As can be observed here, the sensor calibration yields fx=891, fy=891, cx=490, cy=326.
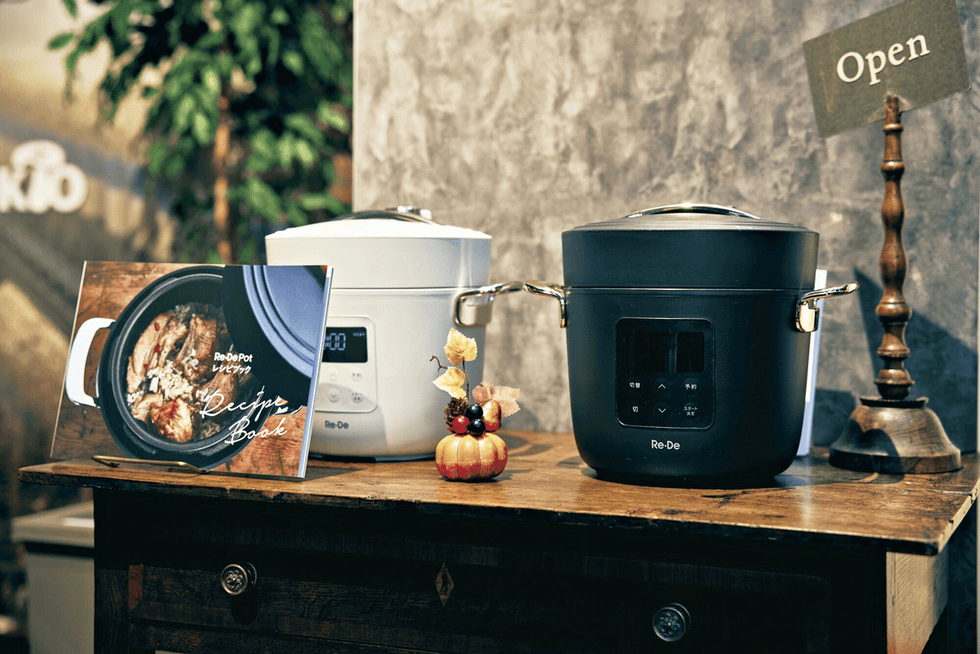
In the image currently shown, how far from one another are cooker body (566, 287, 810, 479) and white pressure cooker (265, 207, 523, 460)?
0.76 ft

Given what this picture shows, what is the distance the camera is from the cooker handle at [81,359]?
1.10m

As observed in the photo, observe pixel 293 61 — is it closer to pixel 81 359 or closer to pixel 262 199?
pixel 262 199

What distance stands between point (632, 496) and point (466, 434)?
0.21 meters

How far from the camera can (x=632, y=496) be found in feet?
3.01

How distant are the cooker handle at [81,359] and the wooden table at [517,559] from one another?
0.09 metres

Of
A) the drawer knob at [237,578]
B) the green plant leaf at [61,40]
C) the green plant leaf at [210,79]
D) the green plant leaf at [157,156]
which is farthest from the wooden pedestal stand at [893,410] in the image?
the green plant leaf at [61,40]

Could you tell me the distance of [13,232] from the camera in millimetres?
2797

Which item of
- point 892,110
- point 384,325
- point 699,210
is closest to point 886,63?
point 892,110

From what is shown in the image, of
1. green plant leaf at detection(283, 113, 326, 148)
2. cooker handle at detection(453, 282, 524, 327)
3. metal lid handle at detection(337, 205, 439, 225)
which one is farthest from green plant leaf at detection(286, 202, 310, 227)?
cooker handle at detection(453, 282, 524, 327)

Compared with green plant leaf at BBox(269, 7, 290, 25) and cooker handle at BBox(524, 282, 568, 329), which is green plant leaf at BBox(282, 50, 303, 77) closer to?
green plant leaf at BBox(269, 7, 290, 25)

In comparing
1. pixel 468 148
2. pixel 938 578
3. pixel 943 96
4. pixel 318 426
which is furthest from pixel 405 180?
pixel 938 578

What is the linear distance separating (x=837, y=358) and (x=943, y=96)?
40cm

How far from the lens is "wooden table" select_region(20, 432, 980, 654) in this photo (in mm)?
821

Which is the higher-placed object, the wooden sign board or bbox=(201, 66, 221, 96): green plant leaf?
bbox=(201, 66, 221, 96): green plant leaf
